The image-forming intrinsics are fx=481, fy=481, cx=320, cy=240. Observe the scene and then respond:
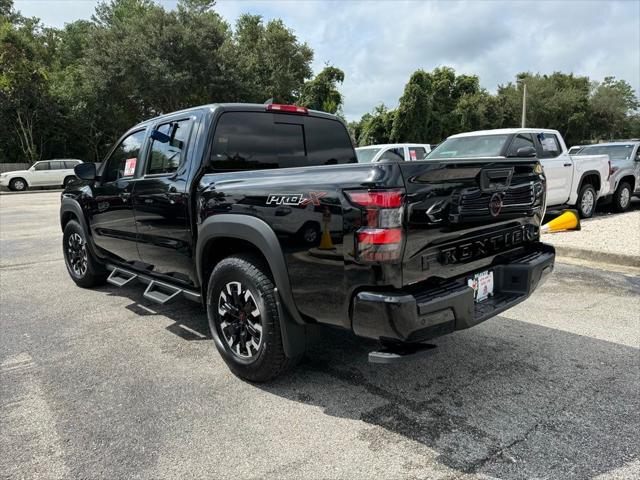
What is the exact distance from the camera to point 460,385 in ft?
10.9

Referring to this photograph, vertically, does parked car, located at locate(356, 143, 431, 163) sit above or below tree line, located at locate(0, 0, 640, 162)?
below

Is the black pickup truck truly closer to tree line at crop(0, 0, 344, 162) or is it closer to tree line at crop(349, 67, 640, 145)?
tree line at crop(0, 0, 344, 162)

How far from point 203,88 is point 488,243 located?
2767 cm

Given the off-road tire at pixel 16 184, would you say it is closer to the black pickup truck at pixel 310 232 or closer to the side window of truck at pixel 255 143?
the black pickup truck at pixel 310 232

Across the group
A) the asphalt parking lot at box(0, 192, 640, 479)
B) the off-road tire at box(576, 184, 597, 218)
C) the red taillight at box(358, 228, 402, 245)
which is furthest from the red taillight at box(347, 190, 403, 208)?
the off-road tire at box(576, 184, 597, 218)

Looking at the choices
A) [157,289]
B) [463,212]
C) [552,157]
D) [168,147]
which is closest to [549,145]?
[552,157]

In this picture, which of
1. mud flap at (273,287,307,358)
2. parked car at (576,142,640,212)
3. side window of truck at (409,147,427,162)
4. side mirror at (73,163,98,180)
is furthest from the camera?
side window of truck at (409,147,427,162)

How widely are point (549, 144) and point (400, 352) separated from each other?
824cm

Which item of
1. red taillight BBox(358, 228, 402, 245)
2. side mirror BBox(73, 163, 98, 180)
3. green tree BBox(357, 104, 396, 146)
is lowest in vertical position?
red taillight BBox(358, 228, 402, 245)

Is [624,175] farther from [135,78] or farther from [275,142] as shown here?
[135,78]

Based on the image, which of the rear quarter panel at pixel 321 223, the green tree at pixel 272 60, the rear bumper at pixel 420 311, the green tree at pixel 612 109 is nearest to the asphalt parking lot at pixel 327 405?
the rear bumper at pixel 420 311

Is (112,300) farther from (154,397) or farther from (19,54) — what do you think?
(19,54)

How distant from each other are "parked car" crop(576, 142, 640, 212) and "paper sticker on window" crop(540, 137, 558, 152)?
2.47 meters

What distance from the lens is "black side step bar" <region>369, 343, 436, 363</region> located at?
262 centimetres
